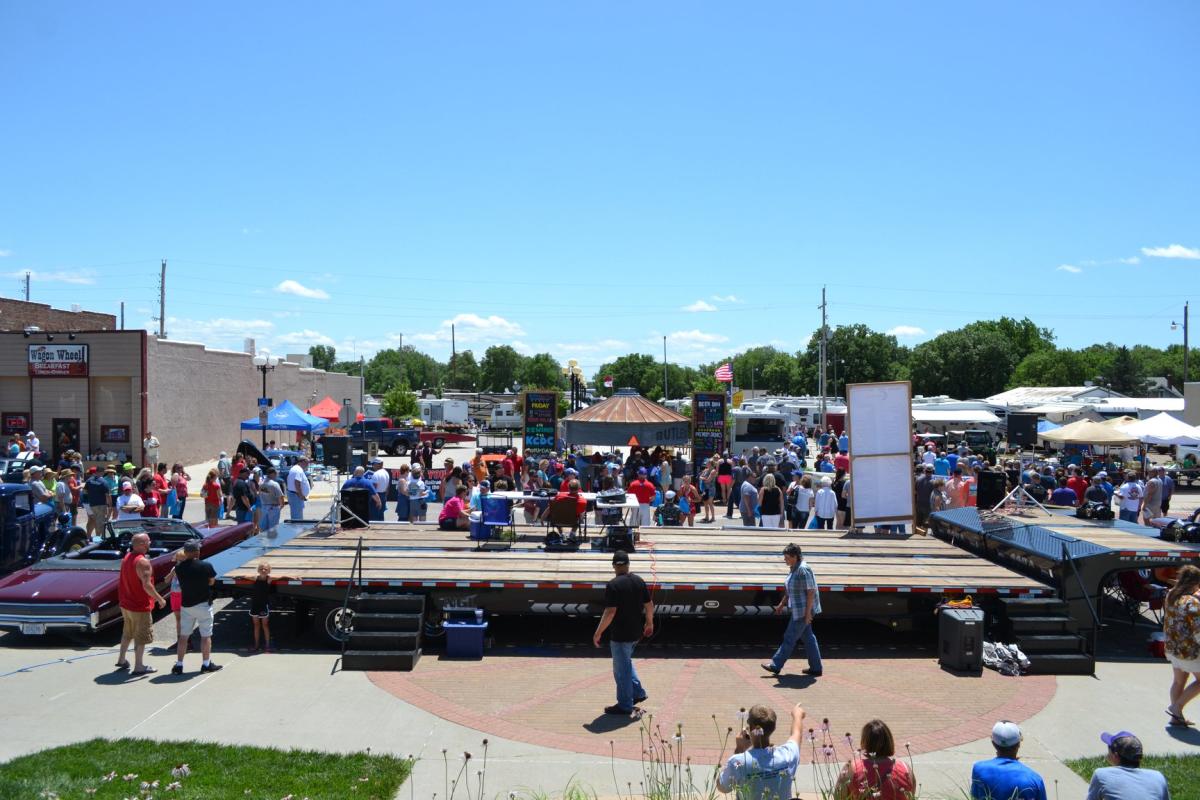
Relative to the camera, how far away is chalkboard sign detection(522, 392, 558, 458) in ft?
90.7

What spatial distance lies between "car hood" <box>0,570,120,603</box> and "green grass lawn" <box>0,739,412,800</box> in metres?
3.69

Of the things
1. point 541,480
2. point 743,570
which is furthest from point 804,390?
point 743,570

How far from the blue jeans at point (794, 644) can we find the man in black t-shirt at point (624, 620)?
200 centimetres

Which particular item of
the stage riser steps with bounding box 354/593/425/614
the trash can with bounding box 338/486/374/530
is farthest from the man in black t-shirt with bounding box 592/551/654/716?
the trash can with bounding box 338/486/374/530

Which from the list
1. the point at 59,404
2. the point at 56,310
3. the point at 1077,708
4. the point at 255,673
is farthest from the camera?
the point at 56,310

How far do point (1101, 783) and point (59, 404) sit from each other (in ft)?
114

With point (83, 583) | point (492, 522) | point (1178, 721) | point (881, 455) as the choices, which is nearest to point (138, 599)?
point (83, 583)

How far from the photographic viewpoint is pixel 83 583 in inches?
440

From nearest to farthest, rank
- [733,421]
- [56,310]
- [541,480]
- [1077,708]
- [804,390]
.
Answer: [1077,708] → [541,480] → [733,421] → [56,310] → [804,390]

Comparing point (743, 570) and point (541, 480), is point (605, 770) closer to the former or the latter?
point (743, 570)

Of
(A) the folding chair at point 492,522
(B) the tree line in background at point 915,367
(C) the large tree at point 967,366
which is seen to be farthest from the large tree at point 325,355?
(A) the folding chair at point 492,522

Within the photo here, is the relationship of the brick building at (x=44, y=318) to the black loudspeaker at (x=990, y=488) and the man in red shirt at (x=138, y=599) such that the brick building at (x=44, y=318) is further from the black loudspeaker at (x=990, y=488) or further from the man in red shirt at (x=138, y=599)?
the black loudspeaker at (x=990, y=488)

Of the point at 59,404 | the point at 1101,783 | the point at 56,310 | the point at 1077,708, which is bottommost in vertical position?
the point at 1077,708

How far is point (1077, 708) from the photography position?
920 cm
